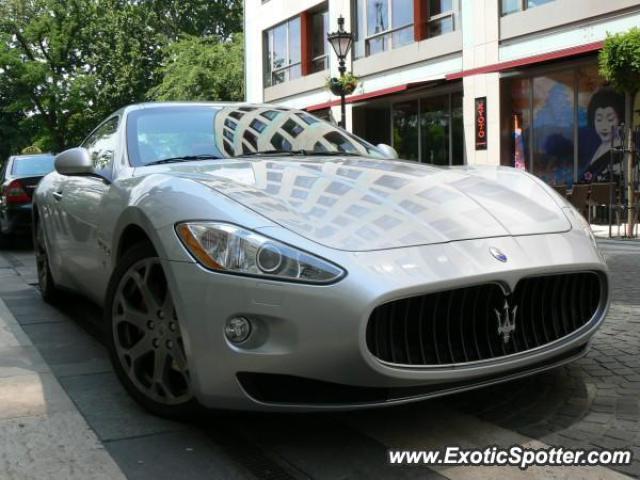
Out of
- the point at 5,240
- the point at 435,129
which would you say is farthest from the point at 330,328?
the point at 435,129

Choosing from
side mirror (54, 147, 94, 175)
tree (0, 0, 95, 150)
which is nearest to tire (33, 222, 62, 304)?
side mirror (54, 147, 94, 175)

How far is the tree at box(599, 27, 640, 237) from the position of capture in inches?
403

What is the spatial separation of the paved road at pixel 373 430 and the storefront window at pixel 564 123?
11.0m

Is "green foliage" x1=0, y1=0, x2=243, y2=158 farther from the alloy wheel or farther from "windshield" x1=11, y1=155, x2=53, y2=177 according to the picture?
the alloy wheel

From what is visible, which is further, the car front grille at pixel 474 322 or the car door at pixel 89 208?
the car door at pixel 89 208

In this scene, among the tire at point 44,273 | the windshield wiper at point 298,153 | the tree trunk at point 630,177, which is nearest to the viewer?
the windshield wiper at point 298,153

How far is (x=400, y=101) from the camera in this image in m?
19.4

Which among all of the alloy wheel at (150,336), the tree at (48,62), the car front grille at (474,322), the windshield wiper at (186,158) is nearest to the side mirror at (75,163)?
the windshield wiper at (186,158)

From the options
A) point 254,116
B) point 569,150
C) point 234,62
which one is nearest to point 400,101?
point 569,150

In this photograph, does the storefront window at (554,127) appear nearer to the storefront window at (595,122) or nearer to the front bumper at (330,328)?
the storefront window at (595,122)

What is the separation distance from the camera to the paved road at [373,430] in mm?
2465

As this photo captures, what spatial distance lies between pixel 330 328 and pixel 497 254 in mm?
728

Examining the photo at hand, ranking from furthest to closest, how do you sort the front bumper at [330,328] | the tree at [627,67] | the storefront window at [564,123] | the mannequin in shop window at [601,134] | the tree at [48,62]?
the tree at [48,62]
the storefront window at [564,123]
the mannequin in shop window at [601,134]
the tree at [627,67]
the front bumper at [330,328]

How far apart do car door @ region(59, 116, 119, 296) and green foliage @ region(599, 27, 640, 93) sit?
8424 mm
